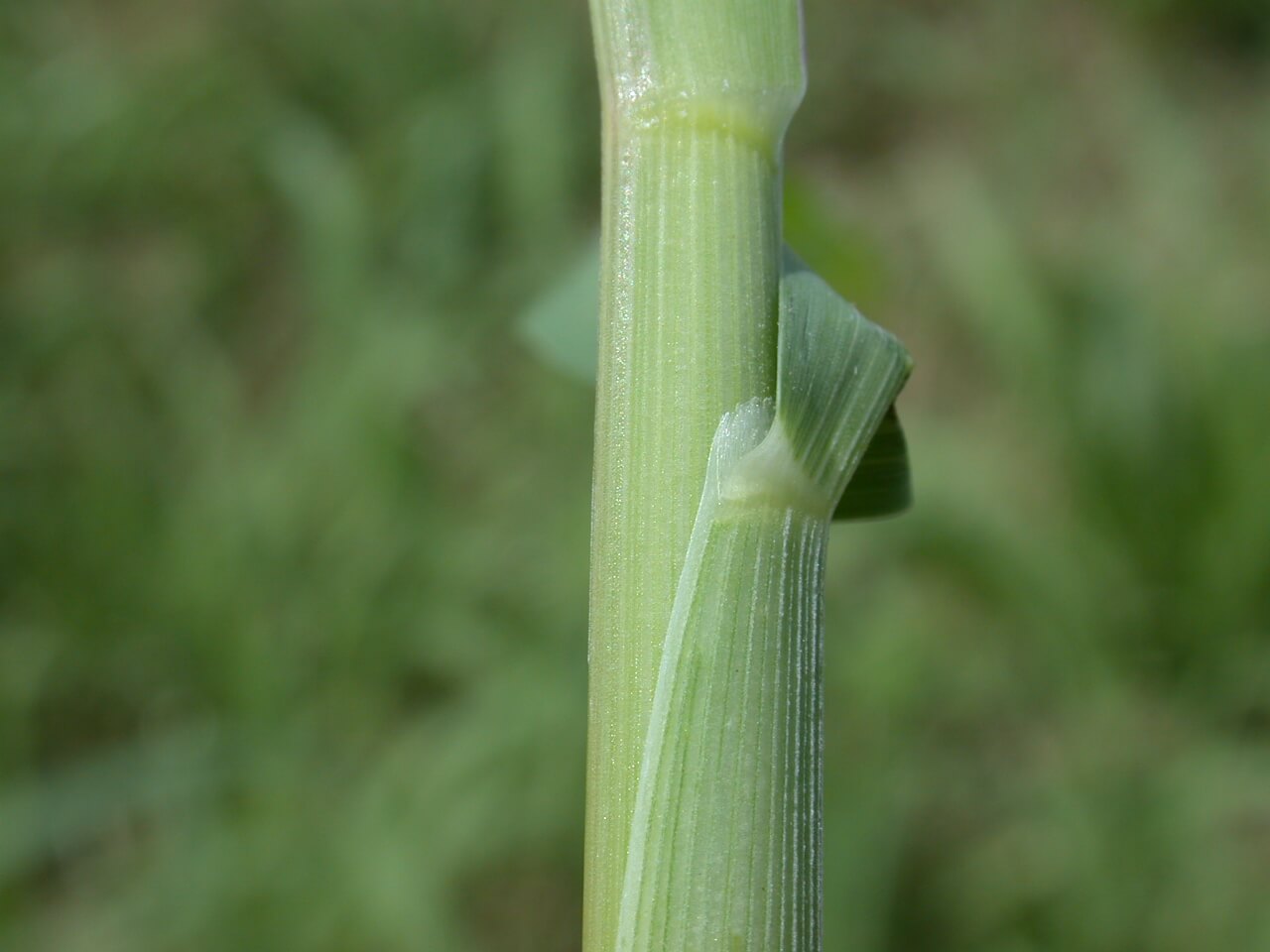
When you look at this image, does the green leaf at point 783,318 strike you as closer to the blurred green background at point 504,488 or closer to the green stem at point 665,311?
the green stem at point 665,311

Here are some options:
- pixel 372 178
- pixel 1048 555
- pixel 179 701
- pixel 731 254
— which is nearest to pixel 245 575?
pixel 179 701

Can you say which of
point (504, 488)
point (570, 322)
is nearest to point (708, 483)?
point (570, 322)

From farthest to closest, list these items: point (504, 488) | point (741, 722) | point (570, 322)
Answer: point (504, 488) < point (570, 322) < point (741, 722)

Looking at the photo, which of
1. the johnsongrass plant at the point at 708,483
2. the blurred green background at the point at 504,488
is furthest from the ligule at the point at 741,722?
the blurred green background at the point at 504,488

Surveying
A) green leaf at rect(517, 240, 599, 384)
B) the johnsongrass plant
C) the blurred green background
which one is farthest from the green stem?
Result: the blurred green background

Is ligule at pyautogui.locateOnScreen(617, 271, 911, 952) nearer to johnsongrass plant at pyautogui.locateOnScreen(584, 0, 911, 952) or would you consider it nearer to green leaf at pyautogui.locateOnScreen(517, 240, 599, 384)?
johnsongrass plant at pyautogui.locateOnScreen(584, 0, 911, 952)

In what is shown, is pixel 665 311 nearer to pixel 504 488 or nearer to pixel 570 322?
pixel 570 322
